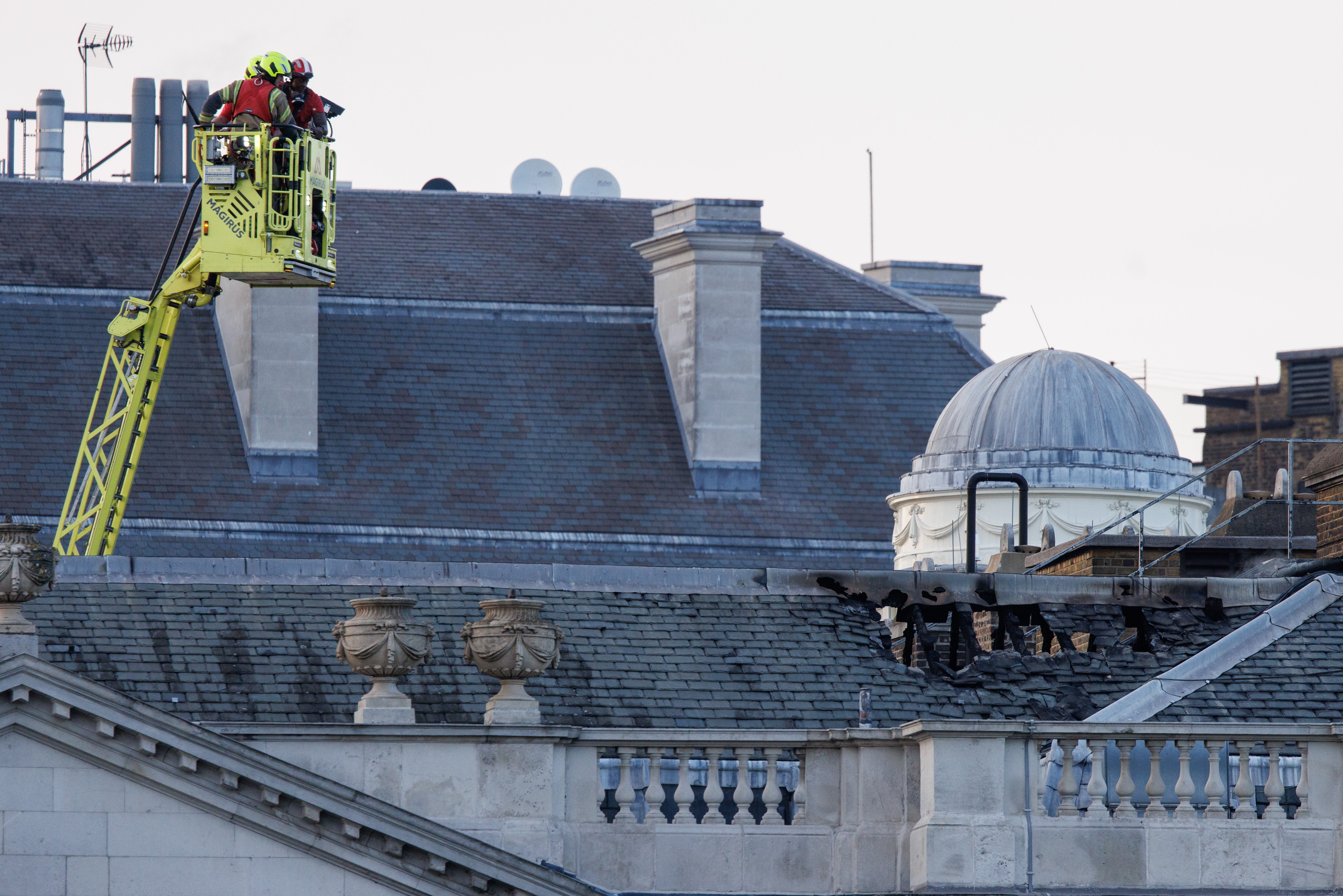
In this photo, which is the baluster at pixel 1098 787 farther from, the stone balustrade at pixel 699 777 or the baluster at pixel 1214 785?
the stone balustrade at pixel 699 777

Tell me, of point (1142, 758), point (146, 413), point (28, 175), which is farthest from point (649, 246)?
point (1142, 758)

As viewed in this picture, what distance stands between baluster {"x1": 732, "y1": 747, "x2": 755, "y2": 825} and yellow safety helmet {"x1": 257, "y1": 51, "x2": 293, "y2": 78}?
27777 millimetres

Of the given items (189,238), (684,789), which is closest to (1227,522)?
(684,789)

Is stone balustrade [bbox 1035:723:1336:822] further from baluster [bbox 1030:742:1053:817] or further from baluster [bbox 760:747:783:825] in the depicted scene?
baluster [bbox 760:747:783:825]

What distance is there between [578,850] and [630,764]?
0.84 metres

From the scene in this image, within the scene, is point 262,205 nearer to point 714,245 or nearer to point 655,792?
point 714,245

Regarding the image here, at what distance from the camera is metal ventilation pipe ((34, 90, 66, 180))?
79.1 meters

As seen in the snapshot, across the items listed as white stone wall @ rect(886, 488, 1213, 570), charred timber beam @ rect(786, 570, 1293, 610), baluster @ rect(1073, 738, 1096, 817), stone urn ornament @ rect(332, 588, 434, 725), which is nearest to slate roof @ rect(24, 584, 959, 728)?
charred timber beam @ rect(786, 570, 1293, 610)

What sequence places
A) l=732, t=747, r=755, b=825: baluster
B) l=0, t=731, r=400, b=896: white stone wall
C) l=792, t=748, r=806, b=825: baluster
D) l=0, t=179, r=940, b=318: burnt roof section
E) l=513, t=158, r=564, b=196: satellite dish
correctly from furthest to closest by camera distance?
1. l=513, t=158, r=564, b=196: satellite dish
2. l=0, t=179, r=940, b=318: burnt roof section
3. l=792, t=748, r=806, b=825: baluster
4. l=732, t=747, r=755, b=825: baluster
5. l=0, t=731, r=400, b=896: white stone wall

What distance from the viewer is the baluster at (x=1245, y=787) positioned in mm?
26031

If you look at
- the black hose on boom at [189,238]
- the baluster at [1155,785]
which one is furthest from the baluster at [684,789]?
the black hose on boom at [189,238]

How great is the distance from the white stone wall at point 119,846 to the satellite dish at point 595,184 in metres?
50.4

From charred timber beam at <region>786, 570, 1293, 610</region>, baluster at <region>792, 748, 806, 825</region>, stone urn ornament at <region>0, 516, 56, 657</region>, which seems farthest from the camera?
charred timber beam at <region>786, 570, 1293, 610</region>

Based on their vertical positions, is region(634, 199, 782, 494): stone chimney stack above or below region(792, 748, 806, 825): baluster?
above
